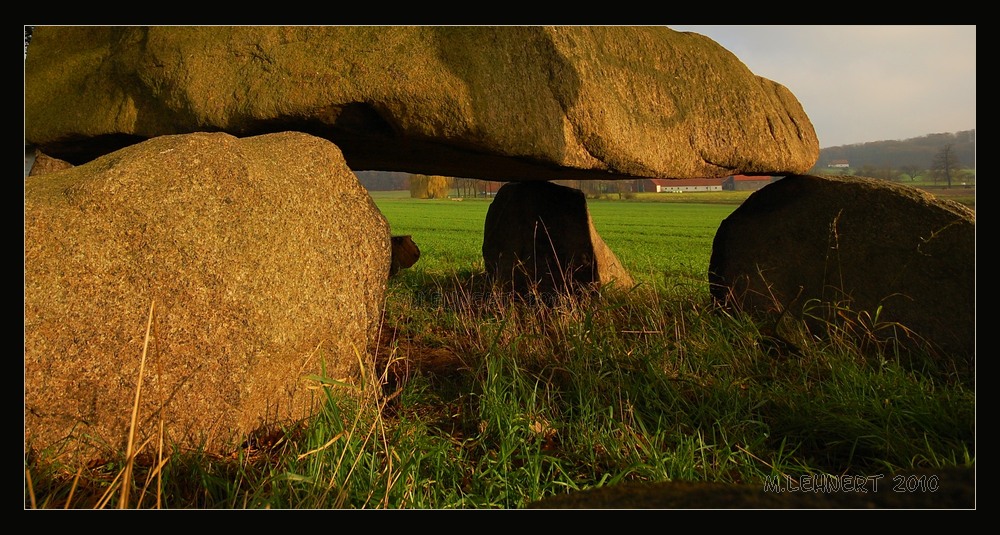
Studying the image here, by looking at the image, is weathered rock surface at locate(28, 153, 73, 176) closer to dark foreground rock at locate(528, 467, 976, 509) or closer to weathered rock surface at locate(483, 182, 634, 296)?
weathered rock surface at locate(483, 182, 634, 296)

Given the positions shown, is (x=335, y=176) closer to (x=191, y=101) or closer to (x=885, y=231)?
(x=191, y=101)

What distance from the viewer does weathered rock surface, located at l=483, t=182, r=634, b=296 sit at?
20.2 ft

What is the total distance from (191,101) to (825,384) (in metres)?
3.57

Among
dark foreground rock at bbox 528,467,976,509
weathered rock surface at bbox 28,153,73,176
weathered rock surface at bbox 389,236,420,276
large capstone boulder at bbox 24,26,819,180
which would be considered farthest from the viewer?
weathered rock surface at bbox 389,236,420,276

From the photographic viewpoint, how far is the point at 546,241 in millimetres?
6371

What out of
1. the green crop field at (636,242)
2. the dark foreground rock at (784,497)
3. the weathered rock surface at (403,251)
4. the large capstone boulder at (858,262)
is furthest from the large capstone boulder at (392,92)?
the weathered rock surface at (403,251)

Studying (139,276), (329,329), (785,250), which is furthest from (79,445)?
(785,250)

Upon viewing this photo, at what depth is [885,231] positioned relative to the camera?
4.45 m

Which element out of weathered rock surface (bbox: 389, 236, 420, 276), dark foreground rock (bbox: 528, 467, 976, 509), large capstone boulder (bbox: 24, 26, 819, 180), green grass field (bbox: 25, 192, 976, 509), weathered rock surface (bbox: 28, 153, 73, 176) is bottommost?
green grass field (bbox: 25, 192, 976, 509)

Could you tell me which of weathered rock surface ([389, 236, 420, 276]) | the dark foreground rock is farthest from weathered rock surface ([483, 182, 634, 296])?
the dark foreground rock

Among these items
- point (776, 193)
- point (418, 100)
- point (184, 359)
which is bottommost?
point (184, 359)

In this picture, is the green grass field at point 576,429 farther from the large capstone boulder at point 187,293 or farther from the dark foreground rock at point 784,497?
the large capstone boulder at point 187,293

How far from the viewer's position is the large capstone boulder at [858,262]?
4.09 metres

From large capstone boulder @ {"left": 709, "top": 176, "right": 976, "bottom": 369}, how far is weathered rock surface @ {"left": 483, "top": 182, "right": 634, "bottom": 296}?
125cm
